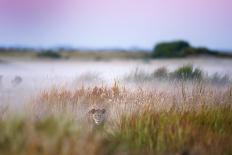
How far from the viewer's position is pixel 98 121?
9.38 metres

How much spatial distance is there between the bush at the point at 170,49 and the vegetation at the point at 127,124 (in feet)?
55.5

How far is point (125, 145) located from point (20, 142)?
1.76m

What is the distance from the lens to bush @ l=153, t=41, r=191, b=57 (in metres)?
29.9


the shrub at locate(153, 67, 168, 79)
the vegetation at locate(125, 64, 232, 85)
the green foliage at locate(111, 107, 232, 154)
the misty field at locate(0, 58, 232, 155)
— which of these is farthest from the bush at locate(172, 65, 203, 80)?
the green foliage at locate(111, 107, 232, 154)

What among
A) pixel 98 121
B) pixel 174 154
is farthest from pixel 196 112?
pixel 174 154

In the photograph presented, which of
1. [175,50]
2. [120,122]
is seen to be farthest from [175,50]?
[120,122]

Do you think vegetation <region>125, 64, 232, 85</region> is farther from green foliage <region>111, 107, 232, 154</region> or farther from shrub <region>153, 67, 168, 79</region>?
green foliage <region>111, 107, 232, 154</region>

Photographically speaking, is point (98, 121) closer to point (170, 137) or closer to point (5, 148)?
point (170, 137)

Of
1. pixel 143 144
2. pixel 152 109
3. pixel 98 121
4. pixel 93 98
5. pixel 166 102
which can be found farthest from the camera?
pixel 93 98

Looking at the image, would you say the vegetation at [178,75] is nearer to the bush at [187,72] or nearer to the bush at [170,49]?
the bush at [187,72]

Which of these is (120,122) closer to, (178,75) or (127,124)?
(127,124)

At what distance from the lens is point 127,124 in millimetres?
9227

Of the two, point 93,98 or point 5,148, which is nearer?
point 5,148

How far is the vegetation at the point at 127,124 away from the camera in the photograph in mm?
6855
